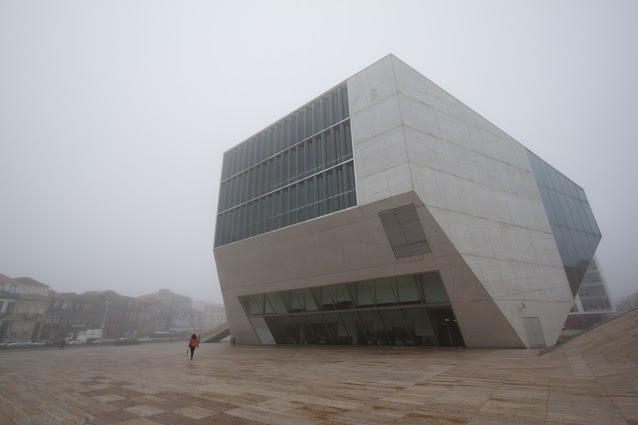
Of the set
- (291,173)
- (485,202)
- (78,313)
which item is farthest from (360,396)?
(78,313)

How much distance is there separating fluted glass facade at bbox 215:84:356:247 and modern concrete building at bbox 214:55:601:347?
137 millimetres

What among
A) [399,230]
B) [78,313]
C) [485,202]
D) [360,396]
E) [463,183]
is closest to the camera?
[360,396]

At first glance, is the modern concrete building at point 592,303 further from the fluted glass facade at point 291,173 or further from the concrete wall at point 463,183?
the fluted glass facade at point 291,173

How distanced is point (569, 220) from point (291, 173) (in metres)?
25.2

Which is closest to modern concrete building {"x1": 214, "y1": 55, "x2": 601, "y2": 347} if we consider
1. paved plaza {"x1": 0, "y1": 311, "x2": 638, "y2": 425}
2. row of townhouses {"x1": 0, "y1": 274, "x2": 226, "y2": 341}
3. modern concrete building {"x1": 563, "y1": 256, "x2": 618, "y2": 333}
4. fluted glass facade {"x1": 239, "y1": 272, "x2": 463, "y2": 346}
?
fluted glass facade {"x1": 239, "y1": 272, "x2": 463, "y2": 346}

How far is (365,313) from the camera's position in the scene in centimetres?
2288

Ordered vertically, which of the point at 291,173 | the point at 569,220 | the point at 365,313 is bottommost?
the point at 365,313

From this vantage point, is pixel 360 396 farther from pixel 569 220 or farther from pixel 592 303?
pixel 592 303

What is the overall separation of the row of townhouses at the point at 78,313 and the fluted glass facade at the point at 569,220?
89.2 meters

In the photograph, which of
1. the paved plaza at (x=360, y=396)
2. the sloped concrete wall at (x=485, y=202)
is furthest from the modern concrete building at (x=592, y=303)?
the paved plaza at (x=360, y=396)

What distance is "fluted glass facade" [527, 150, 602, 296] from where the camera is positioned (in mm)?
24737

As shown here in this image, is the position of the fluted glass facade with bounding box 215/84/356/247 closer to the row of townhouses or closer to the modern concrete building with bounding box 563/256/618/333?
the modern concrete building with bounding box 563/256/618/333

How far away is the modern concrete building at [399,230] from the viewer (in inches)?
706

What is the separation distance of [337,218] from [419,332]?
31.7 feet
